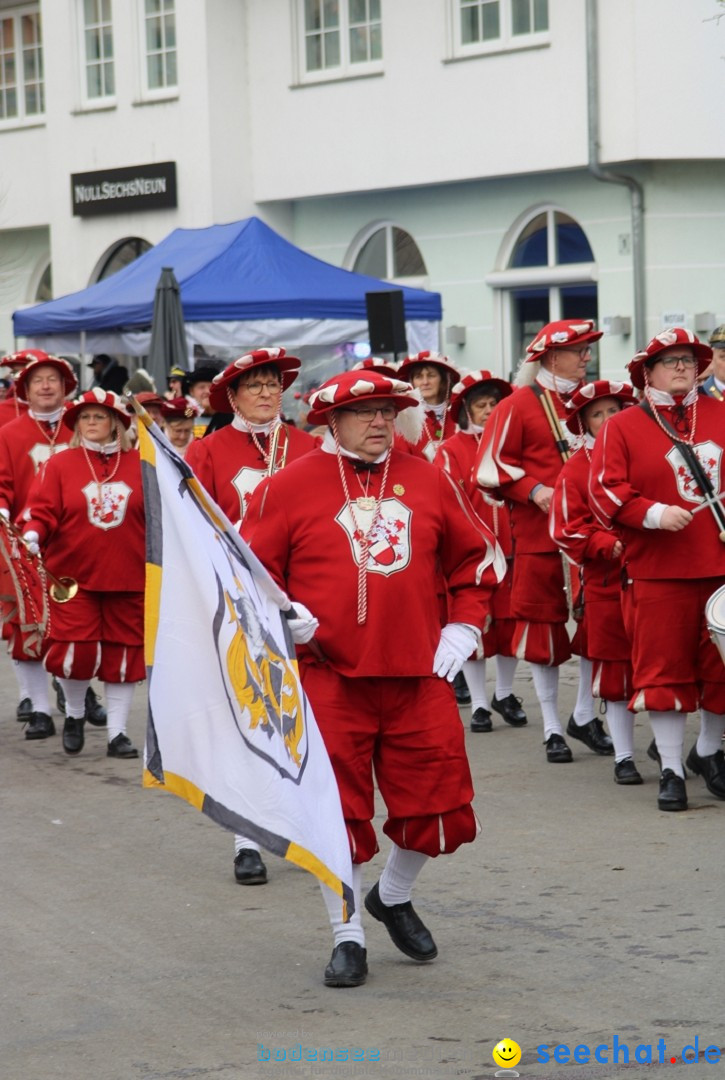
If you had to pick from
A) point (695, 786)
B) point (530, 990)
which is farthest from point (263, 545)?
point (695, 786)

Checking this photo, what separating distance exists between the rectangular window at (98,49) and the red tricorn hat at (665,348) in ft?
64.6

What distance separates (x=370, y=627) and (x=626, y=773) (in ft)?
10.7

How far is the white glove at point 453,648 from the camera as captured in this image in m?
5.64

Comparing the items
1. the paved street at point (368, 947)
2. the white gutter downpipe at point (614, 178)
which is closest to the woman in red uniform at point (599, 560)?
the paved street at point (368, 947)

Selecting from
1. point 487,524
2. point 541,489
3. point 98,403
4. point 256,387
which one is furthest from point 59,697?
point 256,387

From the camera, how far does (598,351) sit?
21.8 meters

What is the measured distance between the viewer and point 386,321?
653 inches

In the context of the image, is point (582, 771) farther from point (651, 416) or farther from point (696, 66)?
point (696, 66)

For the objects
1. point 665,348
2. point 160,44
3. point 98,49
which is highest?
point 98,49

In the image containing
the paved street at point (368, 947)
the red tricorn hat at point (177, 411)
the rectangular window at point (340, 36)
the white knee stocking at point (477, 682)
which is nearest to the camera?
the paved street at point (368, 947)

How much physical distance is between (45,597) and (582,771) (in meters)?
2.96

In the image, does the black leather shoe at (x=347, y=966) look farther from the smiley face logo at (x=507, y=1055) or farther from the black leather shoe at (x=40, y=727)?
the black leather shoe at (x=40, y=727)

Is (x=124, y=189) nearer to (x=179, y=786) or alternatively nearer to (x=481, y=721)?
(x=481, y=721)

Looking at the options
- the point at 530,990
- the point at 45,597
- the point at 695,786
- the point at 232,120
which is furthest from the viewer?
the point at 232,120
